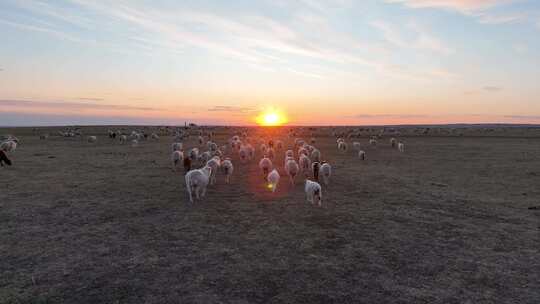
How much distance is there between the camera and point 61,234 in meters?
10.4

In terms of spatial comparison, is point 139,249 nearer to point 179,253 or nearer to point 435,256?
point 179,253

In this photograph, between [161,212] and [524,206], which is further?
[524,206]

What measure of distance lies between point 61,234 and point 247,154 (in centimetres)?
1957

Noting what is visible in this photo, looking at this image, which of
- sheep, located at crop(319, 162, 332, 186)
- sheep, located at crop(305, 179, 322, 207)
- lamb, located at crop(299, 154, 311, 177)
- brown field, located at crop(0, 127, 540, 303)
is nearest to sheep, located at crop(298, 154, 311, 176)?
lamb, located at crop(299, 154, 311, 177)

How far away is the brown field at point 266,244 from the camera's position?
7.16 m

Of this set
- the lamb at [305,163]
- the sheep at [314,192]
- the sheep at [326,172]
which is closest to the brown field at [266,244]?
the sheep at [314,192]

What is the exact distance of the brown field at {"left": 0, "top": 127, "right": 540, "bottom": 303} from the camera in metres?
7.16

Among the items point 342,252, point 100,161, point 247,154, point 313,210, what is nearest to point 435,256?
point 342,252

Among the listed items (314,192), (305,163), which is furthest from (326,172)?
(314,192)

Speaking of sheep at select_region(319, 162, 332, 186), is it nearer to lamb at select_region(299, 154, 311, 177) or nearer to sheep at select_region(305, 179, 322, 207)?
lamb at select_region(299, 154, 311, 177)

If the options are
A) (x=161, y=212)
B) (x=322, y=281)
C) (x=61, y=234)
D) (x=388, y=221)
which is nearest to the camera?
(x=322, y=281)

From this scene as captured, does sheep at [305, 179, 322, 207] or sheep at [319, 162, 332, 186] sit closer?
sheep at [305, 179, 322, 207]

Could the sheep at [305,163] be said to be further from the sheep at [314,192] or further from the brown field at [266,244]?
the sheep at [314,192]

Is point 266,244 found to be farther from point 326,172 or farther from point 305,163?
point 305,163
